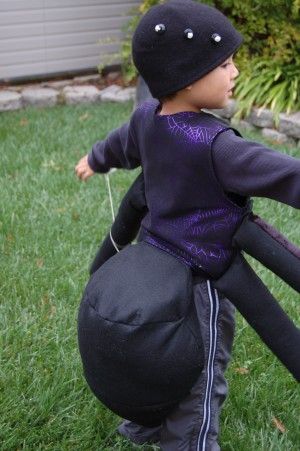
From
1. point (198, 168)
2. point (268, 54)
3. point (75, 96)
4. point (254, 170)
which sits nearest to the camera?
point (254, 170)

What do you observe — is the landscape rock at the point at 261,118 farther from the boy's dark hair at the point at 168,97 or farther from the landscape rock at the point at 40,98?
the boy's dark hair at the point at 168,97

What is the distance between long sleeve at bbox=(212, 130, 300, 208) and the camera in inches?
65.8

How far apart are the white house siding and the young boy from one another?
5.81 m

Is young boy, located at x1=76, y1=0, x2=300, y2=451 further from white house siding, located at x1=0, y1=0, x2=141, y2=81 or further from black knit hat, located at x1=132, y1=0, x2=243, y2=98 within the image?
white house siding, located at x1=0, y1=0, x2=141, y2=81

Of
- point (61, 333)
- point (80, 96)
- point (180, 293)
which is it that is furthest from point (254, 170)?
point (80, 96)

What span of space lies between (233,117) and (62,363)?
3.99m

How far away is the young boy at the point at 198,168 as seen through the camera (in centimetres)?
177

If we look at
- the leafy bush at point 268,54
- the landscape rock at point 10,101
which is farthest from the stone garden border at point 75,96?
the leafy bush at point 268,54

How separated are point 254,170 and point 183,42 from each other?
0.38 m

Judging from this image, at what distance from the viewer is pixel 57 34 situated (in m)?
7.81

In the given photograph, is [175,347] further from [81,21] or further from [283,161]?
[81,21]

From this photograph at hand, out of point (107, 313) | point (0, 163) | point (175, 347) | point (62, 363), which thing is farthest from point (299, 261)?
point (0, 163)

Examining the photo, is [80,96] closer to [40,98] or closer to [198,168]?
[40,98]

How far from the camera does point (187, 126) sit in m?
1.88
